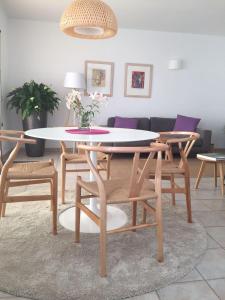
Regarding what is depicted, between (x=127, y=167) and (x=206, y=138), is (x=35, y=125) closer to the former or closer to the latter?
(x=127, y=167)

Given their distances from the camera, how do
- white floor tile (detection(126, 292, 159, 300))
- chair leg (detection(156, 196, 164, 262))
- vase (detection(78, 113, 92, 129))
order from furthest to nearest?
vase (detection(78, 113, 92, 129))
chair leg (detection(156, 196, 164, 262))
white floor tile (detection(126, 292, 159, 300))

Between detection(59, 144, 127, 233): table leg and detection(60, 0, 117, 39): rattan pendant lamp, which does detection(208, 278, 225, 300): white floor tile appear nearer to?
detection(59, 144, 127, 233): table leg

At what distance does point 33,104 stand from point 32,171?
116 inches

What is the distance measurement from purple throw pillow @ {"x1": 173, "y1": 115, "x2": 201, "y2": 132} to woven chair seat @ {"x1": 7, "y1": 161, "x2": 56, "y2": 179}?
3664mm

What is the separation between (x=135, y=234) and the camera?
7.24 feet

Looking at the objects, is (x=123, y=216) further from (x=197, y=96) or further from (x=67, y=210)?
(x=197, y=96)

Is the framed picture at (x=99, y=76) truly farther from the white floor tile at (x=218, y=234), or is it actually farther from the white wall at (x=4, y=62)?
the white floor tile at (x=218, y=234)

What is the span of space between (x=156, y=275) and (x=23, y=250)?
2.91 feet

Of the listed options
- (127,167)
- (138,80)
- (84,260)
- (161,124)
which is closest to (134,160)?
(84,260)

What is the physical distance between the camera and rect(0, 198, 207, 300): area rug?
5.04ft

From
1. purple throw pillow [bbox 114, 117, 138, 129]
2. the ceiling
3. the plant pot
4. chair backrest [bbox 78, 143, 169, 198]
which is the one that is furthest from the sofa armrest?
chair backrest [bbox 78, 143, 169, 198]

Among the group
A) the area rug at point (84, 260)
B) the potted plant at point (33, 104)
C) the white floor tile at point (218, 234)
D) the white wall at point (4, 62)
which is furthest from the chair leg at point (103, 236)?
the white wall at point (4, 62)

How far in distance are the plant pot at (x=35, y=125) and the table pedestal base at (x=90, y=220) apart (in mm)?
2670

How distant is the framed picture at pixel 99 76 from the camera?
18.8ft
